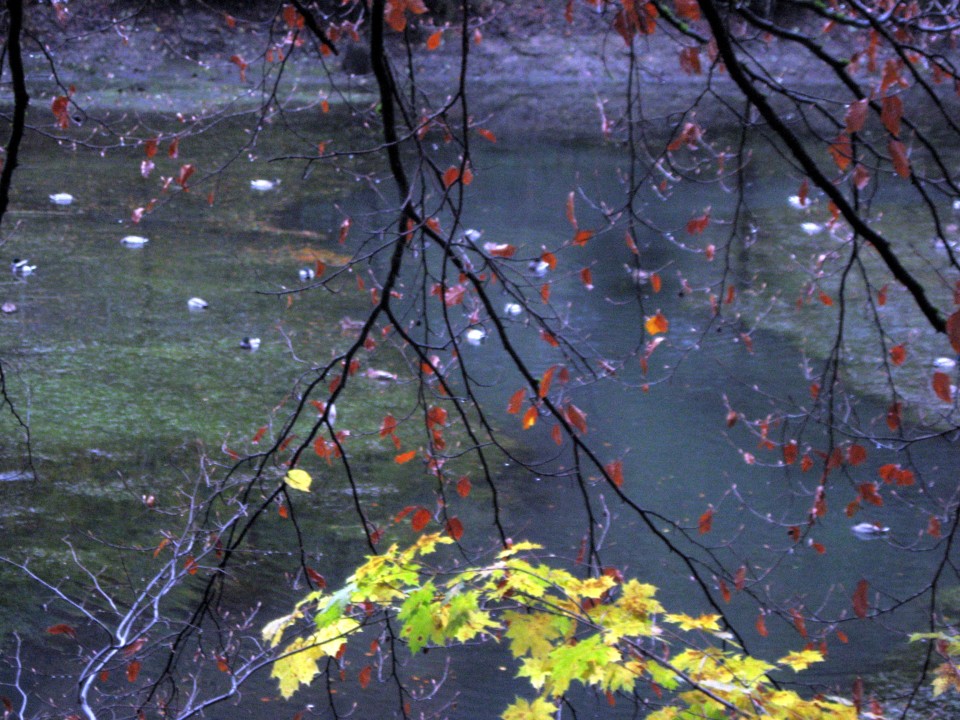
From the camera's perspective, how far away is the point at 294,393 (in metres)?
3.19

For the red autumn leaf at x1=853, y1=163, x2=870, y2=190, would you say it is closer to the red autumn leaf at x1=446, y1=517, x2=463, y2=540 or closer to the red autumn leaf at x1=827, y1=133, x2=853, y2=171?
the red autumn leaf at x1=827, y1=133, x2=853, y2=171

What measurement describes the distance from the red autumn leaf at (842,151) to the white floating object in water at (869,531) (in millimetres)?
2473

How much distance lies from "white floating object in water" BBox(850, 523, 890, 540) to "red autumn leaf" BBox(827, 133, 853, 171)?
2.47 metres

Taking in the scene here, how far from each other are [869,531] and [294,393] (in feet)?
7.59

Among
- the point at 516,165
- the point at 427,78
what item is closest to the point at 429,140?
the point at 516,165

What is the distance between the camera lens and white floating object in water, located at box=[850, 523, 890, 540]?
4164mm

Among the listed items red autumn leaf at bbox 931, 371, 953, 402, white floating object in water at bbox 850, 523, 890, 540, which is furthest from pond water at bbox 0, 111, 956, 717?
red autumn leaf at bbox 931, 371, 953, 402

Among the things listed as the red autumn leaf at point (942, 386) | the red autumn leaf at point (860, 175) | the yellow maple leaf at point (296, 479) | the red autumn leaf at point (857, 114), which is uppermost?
the red autumn leaf at point (857, 114)

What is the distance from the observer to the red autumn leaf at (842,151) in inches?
74.1

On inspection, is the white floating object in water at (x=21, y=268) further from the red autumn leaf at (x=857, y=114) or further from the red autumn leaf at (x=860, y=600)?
the red autumn leaf at (x=857, y=114)

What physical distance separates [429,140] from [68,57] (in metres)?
5.98

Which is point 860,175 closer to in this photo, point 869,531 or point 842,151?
point 842,151

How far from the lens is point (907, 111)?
12.4 meters

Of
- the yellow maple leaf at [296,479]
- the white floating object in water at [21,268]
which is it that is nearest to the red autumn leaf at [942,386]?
the yellow maple leaf at [296,479]
